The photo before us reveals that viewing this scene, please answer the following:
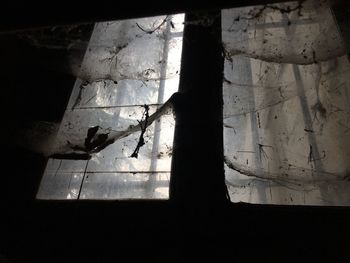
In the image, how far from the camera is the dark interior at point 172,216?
1121 mm

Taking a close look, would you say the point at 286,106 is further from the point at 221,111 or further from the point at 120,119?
the point at 120,119

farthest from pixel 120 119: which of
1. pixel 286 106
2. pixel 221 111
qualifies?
pixel 286 106

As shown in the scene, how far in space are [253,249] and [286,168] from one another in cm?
41

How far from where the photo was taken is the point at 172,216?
48.3 inches

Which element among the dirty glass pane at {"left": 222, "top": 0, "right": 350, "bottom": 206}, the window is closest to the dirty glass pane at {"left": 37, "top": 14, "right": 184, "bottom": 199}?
the window

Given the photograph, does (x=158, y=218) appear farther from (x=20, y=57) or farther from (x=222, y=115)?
(x=20, y=57)

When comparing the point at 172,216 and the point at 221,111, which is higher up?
the point at 221,111

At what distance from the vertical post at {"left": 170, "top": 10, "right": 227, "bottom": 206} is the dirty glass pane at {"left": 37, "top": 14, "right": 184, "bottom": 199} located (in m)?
0.07

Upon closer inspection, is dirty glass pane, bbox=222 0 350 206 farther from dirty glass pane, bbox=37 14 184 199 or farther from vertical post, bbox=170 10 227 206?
dirty glass pane, bbox=37 14 184 199

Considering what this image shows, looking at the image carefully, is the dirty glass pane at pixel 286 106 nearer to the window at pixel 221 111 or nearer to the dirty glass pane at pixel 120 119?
the window at pixel 221 111

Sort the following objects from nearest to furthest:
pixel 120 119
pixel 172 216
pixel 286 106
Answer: pixel 172 216
pixel 286 106
pixel 120 119

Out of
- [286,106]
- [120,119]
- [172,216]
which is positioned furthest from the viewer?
[120,119]

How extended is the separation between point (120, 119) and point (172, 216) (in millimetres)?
647

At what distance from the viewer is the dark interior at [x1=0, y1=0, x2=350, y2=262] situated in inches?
44.1
